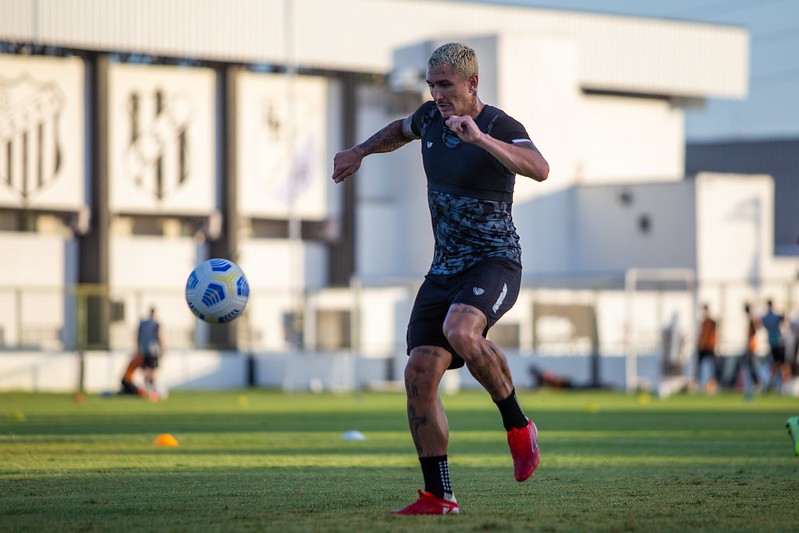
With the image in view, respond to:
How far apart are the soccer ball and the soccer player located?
2772mm

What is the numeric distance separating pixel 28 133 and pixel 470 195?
33.5 meters

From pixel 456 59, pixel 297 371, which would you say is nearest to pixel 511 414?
pixel 456 59

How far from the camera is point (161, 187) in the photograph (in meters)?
41.7

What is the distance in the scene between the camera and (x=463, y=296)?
7.49 m

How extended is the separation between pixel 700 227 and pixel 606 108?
8398mm

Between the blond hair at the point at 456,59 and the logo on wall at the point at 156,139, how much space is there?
3465 centimetres

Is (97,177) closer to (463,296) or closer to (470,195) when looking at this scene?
(470,195)

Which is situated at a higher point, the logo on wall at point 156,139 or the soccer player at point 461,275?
the logo on wall at point 156,139

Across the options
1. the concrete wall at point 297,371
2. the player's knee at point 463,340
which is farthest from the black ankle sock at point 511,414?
the concrete wall at point 297,371

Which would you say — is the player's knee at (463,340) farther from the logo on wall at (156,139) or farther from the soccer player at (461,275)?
the logo on wall at (156,139)

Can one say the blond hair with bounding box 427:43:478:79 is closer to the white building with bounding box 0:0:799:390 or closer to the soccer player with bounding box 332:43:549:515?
the soccer player with bounding box 332:43:549:515

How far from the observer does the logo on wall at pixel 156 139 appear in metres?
41.2

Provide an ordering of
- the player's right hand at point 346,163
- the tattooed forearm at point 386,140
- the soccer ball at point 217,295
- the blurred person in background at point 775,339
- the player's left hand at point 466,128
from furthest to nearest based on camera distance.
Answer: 1. the blurred person in background at point 775,339
2. the soccer ball at point 217,295
3. the tattooed forearm at point 386,140
4. the player's right hand at point 346,163
5. the player's left hand at point 466,128

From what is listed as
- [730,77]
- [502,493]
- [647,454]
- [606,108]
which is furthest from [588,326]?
[502,493]
